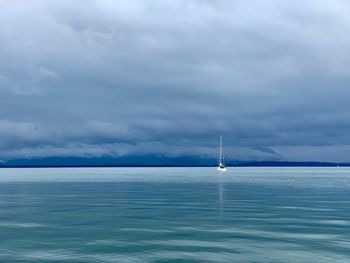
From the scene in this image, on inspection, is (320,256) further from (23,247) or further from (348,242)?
(23,247)

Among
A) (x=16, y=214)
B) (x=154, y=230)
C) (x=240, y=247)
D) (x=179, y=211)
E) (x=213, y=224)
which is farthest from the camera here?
(x=179, y=211)

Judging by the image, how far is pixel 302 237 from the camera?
113ft

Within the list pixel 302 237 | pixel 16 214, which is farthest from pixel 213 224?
pixel 16 214

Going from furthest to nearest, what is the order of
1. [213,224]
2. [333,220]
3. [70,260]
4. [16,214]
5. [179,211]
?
[179,211] < [16,214] < [333,220] < [213,224] < [70,260]

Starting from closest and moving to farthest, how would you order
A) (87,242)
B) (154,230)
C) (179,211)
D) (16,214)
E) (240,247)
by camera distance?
(240,247) → (87,242) → (154,230) → (16,214) → (179,211)

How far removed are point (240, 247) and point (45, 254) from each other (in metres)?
13.7

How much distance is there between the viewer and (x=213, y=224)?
42.0 meters

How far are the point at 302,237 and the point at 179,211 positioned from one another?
69.5 feet

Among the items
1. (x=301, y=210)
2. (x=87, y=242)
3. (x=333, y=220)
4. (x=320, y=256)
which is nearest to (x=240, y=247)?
(x=320, y=256)

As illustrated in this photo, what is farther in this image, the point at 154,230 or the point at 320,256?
the point at 154,230

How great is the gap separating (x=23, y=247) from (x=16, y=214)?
20547 mm

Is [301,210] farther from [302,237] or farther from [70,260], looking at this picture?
[70,260]

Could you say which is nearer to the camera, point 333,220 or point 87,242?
point 87,242

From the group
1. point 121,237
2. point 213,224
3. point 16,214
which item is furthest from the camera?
point 16,214
